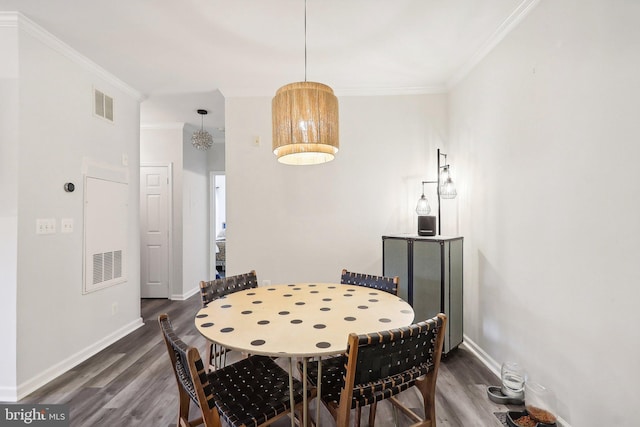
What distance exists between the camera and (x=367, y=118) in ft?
10.8

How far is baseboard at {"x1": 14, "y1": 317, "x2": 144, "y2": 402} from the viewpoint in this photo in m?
2.10

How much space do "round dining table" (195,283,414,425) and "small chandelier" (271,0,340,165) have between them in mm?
891

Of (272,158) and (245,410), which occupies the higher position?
(272,158)

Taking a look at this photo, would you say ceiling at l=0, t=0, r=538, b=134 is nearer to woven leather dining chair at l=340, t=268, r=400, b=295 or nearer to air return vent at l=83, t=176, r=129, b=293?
air return vent at l=83, t=176, r=129, b=293

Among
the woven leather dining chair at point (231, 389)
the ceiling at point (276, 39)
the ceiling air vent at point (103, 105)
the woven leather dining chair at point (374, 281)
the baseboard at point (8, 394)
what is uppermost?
the ceiling at point (276, 39)

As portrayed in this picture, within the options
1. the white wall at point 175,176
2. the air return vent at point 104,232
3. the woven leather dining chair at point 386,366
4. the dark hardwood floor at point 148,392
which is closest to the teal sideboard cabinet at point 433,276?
the dark hardwood floor at point 148,392

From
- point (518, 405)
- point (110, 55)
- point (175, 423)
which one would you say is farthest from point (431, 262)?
point (110, 55)

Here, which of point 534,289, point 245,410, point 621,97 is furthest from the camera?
point 534,289

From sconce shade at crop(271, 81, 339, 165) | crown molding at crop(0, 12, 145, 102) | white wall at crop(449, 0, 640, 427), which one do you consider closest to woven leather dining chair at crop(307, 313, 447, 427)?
white wall at crop(449, 0, 640, 427)

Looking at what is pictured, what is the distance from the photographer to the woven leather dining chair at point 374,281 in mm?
2088

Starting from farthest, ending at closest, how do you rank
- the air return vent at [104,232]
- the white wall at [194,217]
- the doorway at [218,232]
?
the doorway at [218,232] → the white wall at [194,217] → the air return vent at [104,232]

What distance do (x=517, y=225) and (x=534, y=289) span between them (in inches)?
17.5

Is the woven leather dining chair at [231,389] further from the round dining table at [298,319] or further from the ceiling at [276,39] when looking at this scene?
the ceiling at [276,39]

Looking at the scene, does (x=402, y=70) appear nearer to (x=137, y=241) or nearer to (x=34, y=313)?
(x=137, y=241)
